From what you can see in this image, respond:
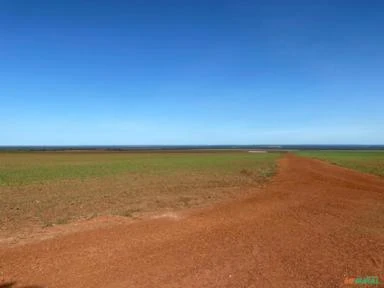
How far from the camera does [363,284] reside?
5160mm

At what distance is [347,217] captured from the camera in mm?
10195

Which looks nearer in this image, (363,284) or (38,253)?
(363,284)

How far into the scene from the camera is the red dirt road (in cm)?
541

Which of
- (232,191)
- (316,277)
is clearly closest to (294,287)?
(316,277)

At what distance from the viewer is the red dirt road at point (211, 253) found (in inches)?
213

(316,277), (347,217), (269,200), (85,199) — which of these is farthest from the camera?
(85,199)

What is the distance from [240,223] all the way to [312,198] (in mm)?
6322

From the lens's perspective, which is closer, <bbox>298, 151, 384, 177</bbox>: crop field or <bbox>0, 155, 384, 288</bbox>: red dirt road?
<bbox>0, 155, 384, 288</bbox>: red dirt road

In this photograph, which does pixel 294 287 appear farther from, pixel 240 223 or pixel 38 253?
pixel 38 253

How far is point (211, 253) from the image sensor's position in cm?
666

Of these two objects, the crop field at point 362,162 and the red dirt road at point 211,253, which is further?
the crop field at point 362,162

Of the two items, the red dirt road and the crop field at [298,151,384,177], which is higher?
the red dirt road

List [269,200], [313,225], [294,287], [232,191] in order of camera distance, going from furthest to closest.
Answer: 1. [232,191]
2. [269,200]
3. [313,225]
4. [294,287]

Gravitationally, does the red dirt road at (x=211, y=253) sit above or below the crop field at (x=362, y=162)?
above
